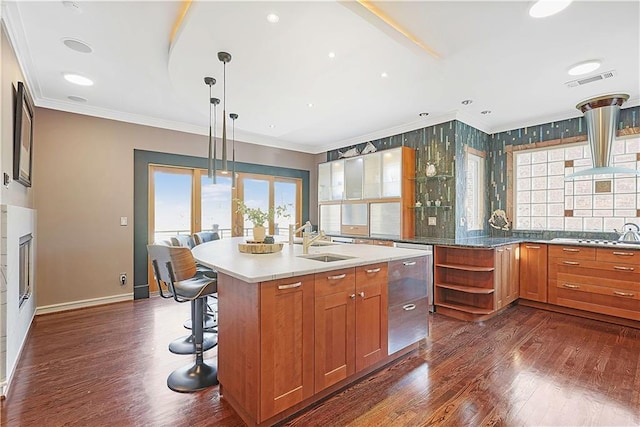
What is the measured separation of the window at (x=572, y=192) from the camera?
3.79 meters

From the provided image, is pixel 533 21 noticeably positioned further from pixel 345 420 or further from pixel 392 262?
pixel 345 420

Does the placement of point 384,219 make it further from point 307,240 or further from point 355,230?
point 307,240

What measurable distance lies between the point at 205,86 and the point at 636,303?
16.6 ft

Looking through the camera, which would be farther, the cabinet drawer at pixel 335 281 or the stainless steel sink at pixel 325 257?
the stainless steel sink at pixel 325 257

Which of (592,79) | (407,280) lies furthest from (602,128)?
(407,280)

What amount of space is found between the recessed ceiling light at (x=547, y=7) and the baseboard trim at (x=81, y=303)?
5.33 metres

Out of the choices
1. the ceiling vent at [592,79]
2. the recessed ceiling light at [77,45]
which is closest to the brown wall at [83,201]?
the recessed ceiling light at [77,45]

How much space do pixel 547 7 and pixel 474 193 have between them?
3006mm

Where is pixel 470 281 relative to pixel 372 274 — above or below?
below

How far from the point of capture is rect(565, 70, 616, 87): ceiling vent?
9.89 ft

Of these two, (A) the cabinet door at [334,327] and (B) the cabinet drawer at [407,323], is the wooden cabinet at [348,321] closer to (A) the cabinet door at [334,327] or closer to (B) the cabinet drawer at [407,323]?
(A) the cabinet door at [334,327]

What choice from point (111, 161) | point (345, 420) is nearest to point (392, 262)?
point (345, 420)

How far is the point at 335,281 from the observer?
78.3 inches

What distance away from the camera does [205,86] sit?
122 inches
